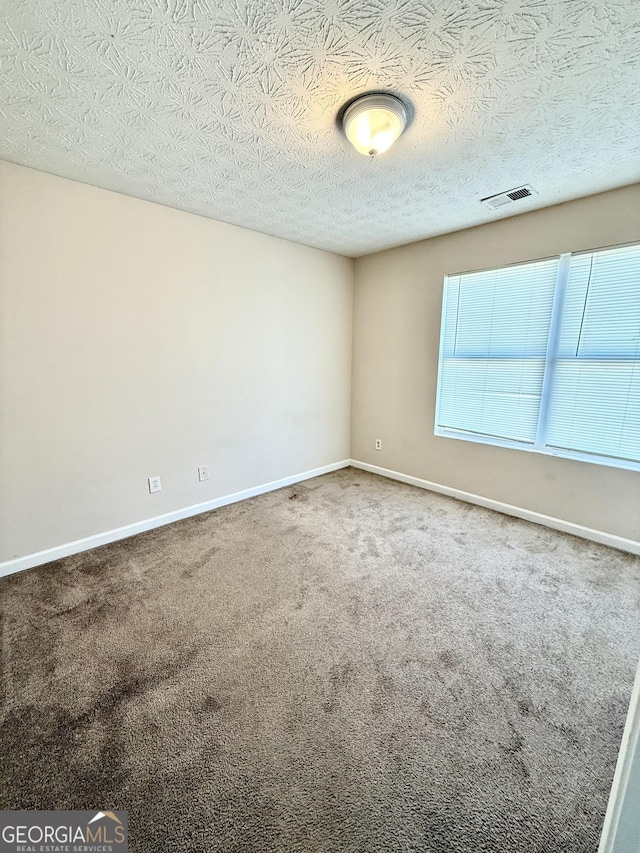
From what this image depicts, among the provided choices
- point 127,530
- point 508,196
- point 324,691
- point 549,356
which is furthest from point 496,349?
point 127,530

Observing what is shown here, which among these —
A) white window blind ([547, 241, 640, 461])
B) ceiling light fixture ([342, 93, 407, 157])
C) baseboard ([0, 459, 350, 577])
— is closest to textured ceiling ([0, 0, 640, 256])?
ceiling light fixture ([342, 93, 407, 157])

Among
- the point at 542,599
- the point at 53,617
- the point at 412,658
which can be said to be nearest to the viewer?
the point at 412,658

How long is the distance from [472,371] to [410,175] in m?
1.71

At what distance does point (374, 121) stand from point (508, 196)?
1388 mm

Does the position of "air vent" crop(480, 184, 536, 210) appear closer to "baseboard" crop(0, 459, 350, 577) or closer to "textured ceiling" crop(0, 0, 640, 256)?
"textured ceiling" crop(0, 0, 640, 256)

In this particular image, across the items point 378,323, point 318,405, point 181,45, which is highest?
point 181,45

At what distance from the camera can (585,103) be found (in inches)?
57.9

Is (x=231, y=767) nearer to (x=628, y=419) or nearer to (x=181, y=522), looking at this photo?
(x=181, y=522)

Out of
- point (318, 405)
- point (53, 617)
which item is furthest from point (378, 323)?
point (53, 617)

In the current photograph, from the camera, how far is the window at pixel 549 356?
236cm

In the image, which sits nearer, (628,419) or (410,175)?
(410,175)

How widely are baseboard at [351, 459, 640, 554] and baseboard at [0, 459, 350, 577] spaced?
3.94 ft

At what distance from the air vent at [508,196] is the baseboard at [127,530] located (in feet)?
9.62

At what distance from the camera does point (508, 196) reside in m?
2.36
